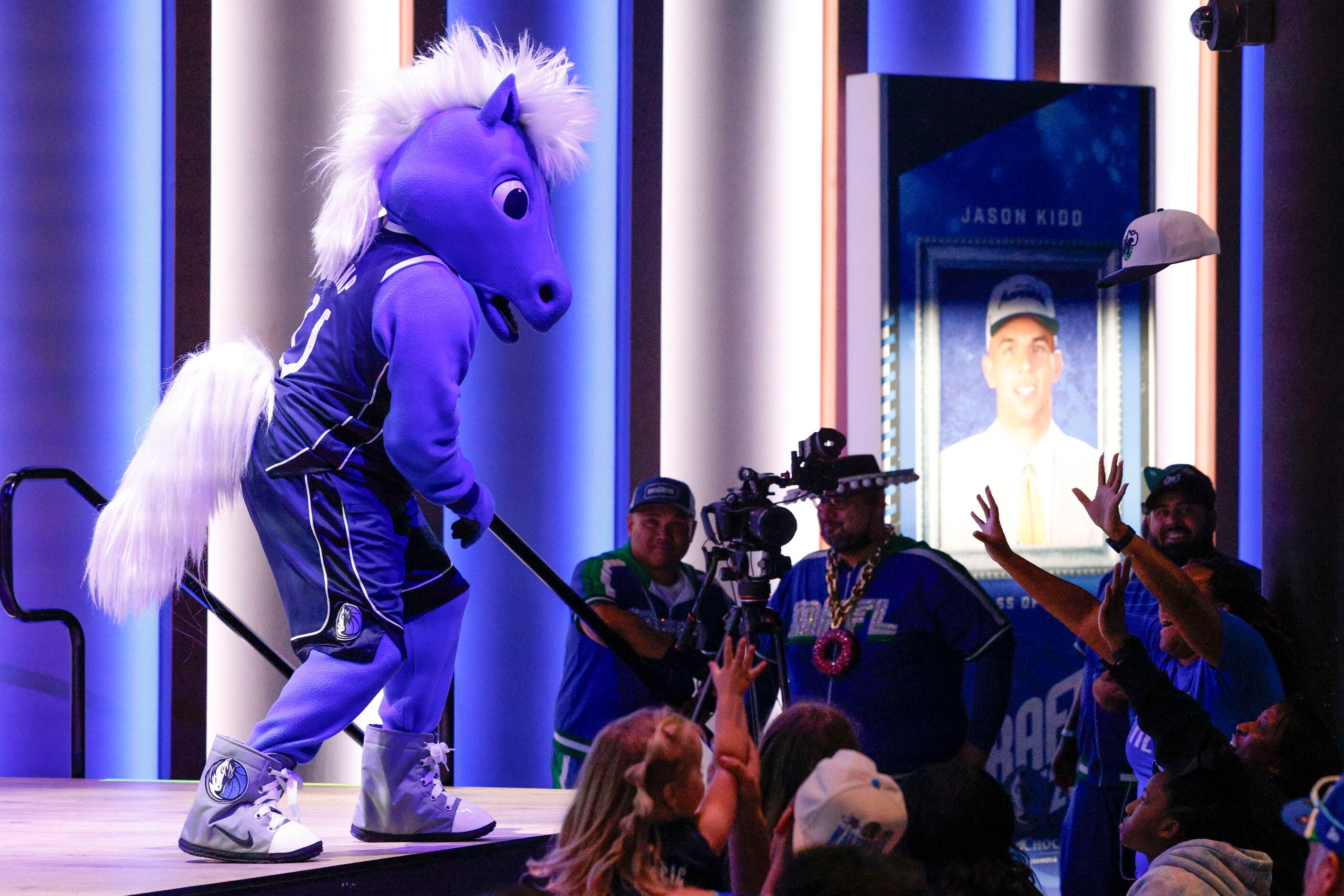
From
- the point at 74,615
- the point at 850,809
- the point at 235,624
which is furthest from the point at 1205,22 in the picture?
the point at 74,615

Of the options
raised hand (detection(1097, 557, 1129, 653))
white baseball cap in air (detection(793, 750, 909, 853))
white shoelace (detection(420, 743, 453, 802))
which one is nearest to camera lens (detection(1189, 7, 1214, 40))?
raised hand (detection(1097, 557, 1129, 653))

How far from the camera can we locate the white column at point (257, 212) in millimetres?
3877

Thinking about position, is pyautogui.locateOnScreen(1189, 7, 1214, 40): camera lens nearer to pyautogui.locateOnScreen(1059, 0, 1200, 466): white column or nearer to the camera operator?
the camera operator

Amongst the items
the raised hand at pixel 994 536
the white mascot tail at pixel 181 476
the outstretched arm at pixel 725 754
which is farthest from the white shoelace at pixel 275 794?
the raised hand at pixel 994 536

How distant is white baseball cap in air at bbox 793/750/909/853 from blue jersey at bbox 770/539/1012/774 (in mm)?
1608

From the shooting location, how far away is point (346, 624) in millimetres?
2188

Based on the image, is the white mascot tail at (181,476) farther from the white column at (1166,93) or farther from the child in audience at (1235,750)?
the white column at (1166,93)

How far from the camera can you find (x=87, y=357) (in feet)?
12.7

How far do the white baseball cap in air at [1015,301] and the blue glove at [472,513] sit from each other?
78.2 inches

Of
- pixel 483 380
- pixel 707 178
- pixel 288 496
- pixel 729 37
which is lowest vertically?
pixel 288 496

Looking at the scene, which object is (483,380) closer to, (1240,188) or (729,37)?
(729,37)

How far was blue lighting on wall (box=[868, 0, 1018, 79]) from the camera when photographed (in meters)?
4.50

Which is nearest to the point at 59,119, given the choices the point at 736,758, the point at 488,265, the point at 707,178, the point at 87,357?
the point at 87,357

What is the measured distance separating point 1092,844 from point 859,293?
1.59 m
